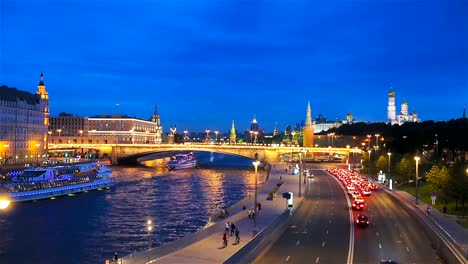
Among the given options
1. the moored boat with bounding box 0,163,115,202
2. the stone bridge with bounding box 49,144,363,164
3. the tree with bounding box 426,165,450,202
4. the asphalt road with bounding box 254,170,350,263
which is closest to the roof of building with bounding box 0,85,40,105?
the stone bridge with bounding box 49,144,363,164

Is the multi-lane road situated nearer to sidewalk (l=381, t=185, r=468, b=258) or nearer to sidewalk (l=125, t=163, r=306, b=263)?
sidewalk (l=381, t=185, r=468, b=258)

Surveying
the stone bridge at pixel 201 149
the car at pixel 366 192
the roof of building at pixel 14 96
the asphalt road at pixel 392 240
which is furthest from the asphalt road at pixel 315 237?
the roof of building at pixel 14 96

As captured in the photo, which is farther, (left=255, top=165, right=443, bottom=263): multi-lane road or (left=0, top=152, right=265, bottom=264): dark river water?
(left=0, top=152, right=265, bottom=264): dark river water

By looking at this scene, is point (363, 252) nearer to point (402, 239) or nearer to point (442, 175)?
point (402, 239)

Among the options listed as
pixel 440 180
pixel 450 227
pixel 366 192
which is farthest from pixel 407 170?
pixel 450 227

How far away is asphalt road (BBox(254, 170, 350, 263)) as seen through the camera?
28078mm

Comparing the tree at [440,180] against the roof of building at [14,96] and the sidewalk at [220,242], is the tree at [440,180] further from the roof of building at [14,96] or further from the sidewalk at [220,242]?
the roof of building at [14,96]

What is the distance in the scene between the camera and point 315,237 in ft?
112

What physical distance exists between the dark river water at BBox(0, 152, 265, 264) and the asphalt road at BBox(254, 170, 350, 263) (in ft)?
29.8

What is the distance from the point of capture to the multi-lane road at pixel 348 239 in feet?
92.6

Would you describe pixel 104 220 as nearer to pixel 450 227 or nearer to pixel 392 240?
pixel 392 240

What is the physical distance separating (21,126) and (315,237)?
106 metres

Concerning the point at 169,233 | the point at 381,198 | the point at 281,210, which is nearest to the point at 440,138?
the point at 381,198

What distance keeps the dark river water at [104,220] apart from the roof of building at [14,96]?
53.9 meters
